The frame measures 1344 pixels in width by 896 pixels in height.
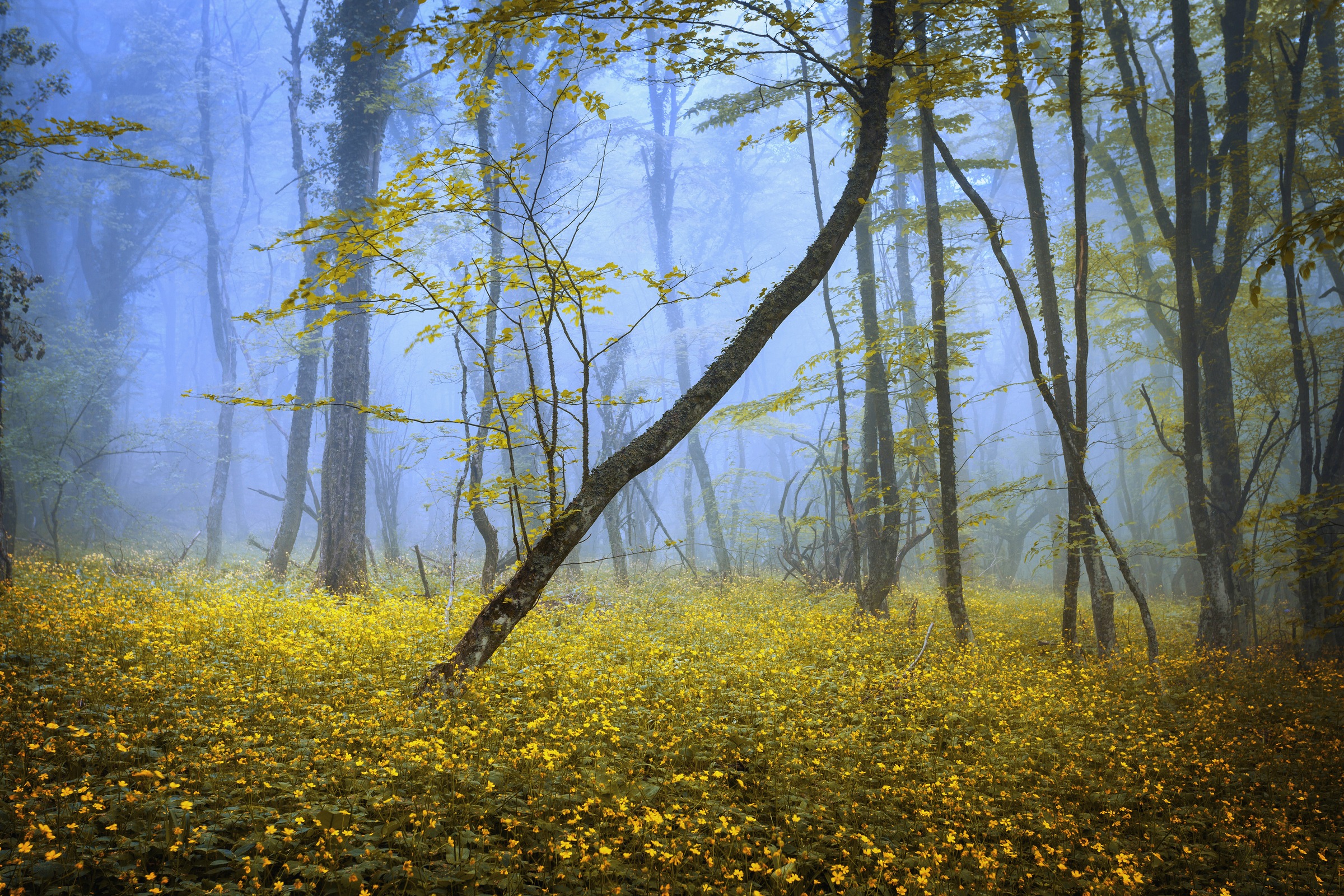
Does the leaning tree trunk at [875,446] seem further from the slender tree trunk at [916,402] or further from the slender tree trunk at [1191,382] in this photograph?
the slender tree trunk at [1191,382]

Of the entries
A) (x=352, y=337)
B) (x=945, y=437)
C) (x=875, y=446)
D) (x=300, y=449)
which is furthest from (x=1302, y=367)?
(x=300, y=449)

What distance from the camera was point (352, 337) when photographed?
39.1 ft

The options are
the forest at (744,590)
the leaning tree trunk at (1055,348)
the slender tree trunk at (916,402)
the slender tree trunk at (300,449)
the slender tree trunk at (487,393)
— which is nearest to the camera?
the forest at (744,590)

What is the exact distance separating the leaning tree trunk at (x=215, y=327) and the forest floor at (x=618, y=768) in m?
13.5

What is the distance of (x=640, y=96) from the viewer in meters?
35.5

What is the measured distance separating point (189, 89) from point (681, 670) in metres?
36.6

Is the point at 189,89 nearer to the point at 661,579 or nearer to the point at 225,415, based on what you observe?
the point at 225,415

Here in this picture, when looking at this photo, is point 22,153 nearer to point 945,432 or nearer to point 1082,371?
point 945,432

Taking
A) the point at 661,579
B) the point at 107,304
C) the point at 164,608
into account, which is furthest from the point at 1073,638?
the point at 107,304

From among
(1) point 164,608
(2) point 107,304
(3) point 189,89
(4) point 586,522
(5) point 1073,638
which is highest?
(3) point 189,89

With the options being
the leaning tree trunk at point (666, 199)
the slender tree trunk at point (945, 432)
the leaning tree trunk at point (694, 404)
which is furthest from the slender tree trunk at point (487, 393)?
the leaning tree trunk at point (666, 199)

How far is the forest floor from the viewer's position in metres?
2.86

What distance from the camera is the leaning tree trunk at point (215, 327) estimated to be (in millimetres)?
18734

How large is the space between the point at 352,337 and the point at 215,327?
18139 millimetres
